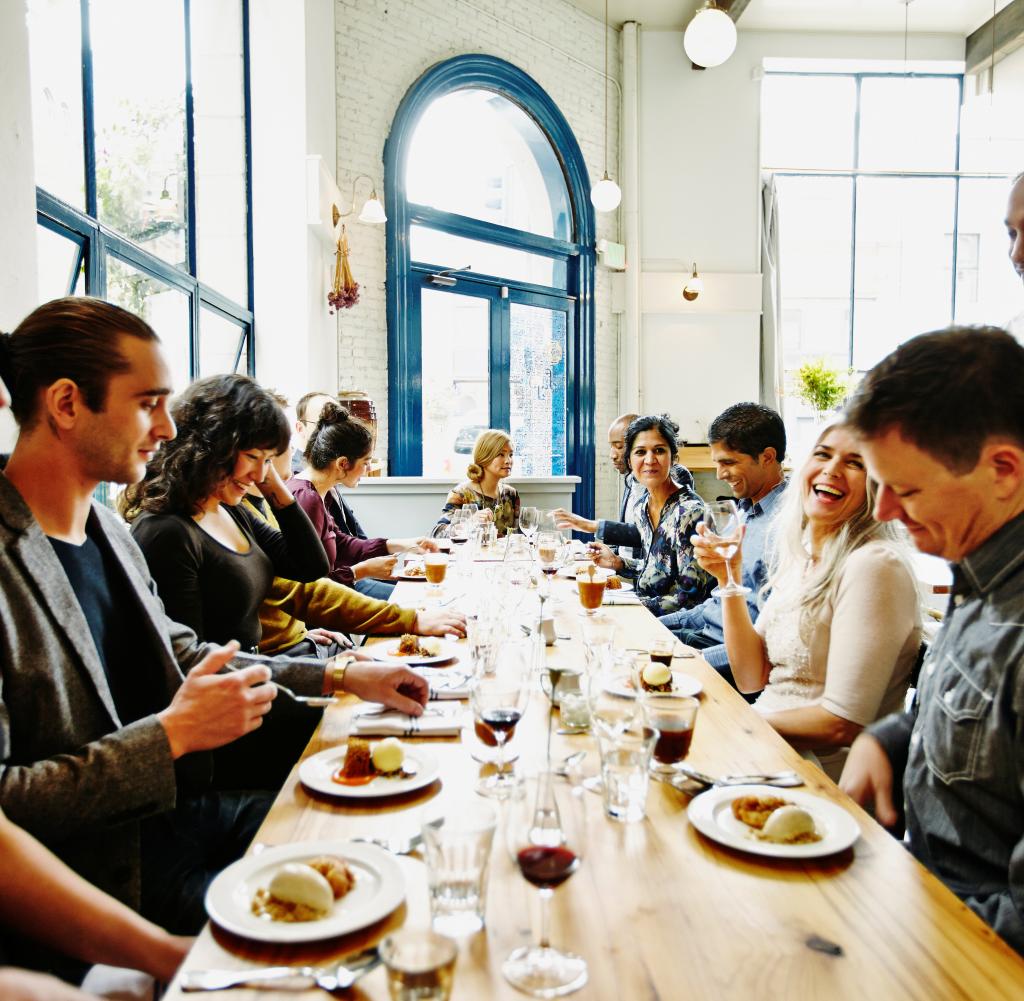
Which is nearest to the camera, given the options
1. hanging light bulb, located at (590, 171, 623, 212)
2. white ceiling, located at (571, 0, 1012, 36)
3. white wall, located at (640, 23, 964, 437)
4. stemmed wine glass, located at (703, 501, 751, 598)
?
stemmed wine glass, located at (703, 501, 751, 598)

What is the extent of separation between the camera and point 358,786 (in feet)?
4.37

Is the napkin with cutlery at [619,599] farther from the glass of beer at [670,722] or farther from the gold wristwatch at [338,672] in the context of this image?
the glass of beer at [670,722]

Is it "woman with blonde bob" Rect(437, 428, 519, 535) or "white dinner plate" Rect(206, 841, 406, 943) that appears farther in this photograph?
"woman with blonde bob" Rect(437, 428, 519, 535)

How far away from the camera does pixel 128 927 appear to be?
113 cm

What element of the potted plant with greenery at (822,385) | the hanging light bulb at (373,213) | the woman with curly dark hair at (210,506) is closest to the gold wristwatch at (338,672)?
the woman with curly dark hair at (210,506)

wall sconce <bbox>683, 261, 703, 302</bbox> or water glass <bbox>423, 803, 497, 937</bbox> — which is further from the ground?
wall sconce <bbox>683, 261, 703, 302</bbox>

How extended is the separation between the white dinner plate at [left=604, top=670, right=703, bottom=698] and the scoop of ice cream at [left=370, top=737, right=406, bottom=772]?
36 centimetres

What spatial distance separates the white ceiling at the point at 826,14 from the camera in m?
8.37

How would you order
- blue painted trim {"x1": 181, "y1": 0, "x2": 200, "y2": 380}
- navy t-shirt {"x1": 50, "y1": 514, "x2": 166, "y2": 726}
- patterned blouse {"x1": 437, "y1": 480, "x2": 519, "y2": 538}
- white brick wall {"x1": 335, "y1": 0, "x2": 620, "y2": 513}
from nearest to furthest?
1. navy t-shirt {"x1": 50, "y1": 514, "x2": 166, "y2": 726}
2. blue painted trim {"x1": 181, "y1": 0, "x2": 200, "y2": 380}
3. patterned blouse {"x1": 437, "y1": 480, "x2": 519, "y2": 538}
4. white brick wall {"x1": 335, "y1": 0, "x2": 620, "y2": 513}

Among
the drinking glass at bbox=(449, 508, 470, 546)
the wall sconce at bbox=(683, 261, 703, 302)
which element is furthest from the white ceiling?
the drinking glass at bbox=(449, 508, 470, 546)

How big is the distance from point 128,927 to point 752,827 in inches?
34.0

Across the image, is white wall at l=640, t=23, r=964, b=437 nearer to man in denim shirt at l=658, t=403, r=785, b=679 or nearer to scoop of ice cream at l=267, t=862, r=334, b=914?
man in denim shirt at l=658, t=403, r=785, b=679

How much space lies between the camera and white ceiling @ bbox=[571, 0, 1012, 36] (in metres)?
8.37

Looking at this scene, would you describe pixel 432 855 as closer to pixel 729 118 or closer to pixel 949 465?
pixel 949 465
